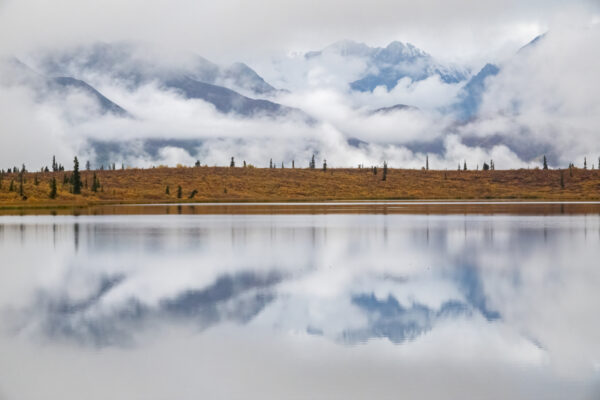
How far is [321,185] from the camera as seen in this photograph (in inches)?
7008

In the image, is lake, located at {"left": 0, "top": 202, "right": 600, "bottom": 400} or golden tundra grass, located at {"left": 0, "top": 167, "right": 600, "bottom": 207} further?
golden tundra grass, located at {"left": 0, "top": 167, "right": 600, "bottom": 207}

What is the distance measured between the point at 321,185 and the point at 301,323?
15820cm

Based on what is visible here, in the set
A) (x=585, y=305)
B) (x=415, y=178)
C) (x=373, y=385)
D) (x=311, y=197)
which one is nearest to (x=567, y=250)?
(x=585, y=305)

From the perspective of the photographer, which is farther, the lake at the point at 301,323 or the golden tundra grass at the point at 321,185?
the golden tundra grass at the point at 321,185

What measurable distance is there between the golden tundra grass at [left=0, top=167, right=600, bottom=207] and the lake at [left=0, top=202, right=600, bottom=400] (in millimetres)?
112512

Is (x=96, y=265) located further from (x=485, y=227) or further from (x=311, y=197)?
(x=311, y=197)

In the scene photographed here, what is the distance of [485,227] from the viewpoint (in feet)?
188

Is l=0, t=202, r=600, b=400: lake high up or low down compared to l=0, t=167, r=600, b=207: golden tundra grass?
down

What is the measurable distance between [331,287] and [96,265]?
490 inches

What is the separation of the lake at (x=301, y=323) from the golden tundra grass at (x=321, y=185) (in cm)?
11251

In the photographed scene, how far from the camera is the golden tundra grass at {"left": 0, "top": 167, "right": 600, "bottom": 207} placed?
519 feet

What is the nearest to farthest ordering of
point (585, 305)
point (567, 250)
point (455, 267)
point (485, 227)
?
point (585, 305)
point (455, 267)
point (567, 250)
point (485, 227)

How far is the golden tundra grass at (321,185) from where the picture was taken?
158 m

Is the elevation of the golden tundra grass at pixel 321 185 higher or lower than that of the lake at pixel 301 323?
higher
